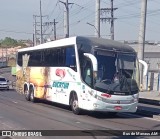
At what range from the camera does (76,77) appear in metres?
20.7

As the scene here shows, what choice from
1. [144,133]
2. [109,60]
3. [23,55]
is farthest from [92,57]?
[23,55]

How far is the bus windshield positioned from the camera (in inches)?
755

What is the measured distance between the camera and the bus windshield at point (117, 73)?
19172 mm

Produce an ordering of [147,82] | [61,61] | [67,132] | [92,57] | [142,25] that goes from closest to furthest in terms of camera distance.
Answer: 1. [67,132]
2. [92,57]
3. [61,61]
4. [142,25]
5. [147,82]

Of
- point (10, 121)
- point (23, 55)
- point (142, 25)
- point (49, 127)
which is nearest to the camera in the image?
point (49, 127)

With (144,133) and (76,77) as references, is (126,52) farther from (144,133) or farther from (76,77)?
(144,133)

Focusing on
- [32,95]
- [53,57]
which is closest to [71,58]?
[53,57]

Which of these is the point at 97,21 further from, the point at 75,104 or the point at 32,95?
the point at 75,104

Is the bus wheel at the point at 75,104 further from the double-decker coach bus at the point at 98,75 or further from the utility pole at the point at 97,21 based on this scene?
the utility pole at the point at 97,21

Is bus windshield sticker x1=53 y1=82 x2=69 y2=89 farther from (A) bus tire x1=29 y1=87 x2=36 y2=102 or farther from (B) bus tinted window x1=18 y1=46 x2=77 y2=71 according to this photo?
(A) bus tire x1=29 y1=87 x2=36 y2=102

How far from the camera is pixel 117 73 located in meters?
19.4

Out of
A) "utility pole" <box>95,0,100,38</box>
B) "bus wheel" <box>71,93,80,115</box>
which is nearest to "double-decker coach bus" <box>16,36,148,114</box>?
"bus wheel" <box>71,93,80,115</box>

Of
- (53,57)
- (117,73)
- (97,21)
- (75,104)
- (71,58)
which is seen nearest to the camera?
(117,73)

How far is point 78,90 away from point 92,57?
2.21 metres
